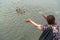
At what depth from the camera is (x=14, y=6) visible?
31.7ft

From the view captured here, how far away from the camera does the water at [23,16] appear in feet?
23.7

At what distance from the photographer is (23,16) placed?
8492 mm

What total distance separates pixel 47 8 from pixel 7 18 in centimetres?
199

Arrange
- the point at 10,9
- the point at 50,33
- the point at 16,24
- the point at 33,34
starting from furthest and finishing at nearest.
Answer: the point at 10,9, the point at 16,24, the point at 33,34, the point at 50,33

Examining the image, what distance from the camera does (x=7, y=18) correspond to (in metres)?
8.38

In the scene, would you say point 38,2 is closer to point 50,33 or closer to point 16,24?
point 16,24

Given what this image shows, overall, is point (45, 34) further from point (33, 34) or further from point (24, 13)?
point (24, 13)

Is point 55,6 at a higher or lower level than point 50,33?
lower

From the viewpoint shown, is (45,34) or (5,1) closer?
(45,34)

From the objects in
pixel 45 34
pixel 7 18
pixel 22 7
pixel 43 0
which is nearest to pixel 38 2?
pixel 43 0

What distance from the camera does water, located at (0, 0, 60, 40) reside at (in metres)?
7.22

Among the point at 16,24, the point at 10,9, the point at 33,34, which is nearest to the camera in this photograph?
the point at 33,34

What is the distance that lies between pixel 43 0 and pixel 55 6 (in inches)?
46.2

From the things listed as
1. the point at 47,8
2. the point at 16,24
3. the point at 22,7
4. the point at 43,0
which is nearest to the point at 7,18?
the point at 16,24
